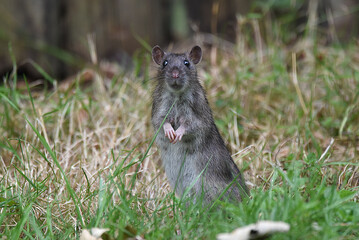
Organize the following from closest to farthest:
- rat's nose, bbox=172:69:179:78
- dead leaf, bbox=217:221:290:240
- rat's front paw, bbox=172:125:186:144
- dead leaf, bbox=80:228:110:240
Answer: dead leaf, bbox=217:221:290:240 → dead leaf, bbox=80:228:110:240 → rat's front paw, bbox=172:125:186:144 → rat's nose, bbox=172:69:179:78

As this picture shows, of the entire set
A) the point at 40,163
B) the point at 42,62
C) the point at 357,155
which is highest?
the point at 42,62

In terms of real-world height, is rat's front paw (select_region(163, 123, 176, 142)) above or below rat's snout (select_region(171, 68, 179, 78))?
below

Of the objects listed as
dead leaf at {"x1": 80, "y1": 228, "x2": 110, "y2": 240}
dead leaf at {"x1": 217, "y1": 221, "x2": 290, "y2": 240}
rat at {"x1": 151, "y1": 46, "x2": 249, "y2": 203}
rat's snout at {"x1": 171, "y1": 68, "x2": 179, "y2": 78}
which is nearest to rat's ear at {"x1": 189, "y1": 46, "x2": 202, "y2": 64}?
rat at {"x1": 151, "y1": 46, "x2": 249, "y2": 203}

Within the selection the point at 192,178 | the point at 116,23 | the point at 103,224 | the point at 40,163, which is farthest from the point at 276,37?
the point at 103,224

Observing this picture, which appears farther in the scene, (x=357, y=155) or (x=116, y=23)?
(x=116, y=23)

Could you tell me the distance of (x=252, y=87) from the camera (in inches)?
245

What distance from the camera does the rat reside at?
4.22m

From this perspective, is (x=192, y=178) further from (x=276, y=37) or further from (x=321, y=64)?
(x=276, y=37)

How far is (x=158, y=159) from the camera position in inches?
205

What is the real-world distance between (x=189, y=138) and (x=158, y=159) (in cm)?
99

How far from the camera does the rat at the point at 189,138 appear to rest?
4.22 metres

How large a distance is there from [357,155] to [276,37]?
262cm

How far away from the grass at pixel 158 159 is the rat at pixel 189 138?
21 centimetres

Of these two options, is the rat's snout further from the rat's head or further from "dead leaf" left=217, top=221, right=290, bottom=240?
"dead leaf" left=217, top=221, right=290, bottom=240
